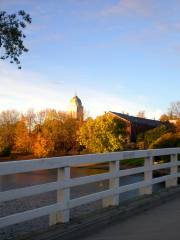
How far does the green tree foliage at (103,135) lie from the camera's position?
9191cm

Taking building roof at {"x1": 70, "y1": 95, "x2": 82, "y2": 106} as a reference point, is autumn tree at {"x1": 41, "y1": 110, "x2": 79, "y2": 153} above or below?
below

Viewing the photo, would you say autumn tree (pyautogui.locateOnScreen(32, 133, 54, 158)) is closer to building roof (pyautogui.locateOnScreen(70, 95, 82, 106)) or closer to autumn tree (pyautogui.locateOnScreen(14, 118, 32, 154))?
autumn tree (pyautogui.locateOnScreen(14, 118, 32, 154))

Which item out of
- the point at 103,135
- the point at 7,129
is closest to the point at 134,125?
the point at 103,135

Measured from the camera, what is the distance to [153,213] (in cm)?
1023

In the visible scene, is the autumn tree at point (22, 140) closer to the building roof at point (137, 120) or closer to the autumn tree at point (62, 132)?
the autumn tree at point (62, 132)

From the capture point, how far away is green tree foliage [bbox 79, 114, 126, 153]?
91.9 meters

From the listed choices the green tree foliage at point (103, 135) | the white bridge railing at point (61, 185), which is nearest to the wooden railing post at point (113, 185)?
the white bridge railing at point (61, 185)

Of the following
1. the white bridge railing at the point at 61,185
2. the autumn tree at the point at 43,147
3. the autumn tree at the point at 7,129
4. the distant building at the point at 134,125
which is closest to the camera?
the white bridge railing at the point at 61,185

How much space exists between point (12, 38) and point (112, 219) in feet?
34.7

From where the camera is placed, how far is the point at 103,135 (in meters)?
93.2

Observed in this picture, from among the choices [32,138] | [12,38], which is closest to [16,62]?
[12,38]

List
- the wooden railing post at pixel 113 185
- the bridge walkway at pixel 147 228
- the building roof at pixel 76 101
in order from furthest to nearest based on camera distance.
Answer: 1. the building roof at pixel 76 101
2. the wooden railing post at pixel 113 185
3. the bridge walkway at pixel 147 228

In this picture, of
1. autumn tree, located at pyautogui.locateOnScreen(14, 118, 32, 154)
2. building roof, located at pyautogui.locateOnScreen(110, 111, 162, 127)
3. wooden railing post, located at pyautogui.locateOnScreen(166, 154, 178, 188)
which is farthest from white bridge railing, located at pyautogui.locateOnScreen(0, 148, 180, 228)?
building roof, located at pyautogui.locateOnScreen(110, 111, 162, 127)

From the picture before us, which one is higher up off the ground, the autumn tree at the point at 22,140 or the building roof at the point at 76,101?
the building roof at the point at 76,101
